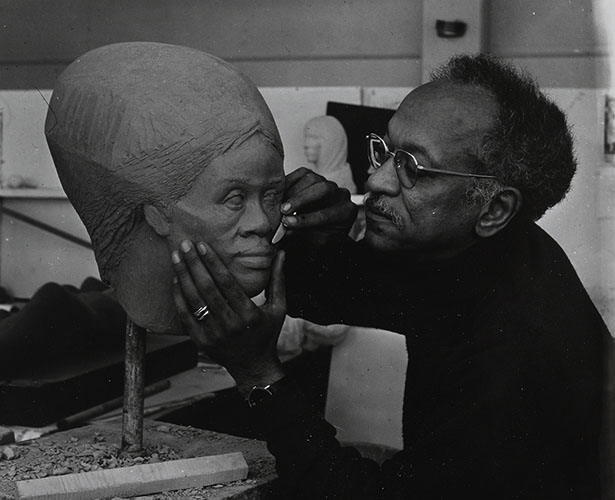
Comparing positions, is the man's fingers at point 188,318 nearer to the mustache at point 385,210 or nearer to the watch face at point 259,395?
the watch face at point 259,395

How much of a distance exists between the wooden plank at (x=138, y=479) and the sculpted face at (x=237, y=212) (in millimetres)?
436

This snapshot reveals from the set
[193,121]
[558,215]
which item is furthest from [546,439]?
[558,215]

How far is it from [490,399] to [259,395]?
0.53 meters

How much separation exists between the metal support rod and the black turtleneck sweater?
42 centimetres

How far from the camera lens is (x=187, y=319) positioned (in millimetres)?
1993

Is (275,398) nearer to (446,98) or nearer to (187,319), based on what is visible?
(187,319)

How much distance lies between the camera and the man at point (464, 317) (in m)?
1.96

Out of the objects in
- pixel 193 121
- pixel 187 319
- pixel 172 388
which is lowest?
pixel 172 388

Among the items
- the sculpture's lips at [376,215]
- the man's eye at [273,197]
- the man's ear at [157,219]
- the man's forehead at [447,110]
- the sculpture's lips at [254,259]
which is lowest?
the sculpture's lips at [254,259]

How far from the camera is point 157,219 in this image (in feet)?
6.98

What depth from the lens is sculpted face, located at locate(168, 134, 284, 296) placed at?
2.09 m

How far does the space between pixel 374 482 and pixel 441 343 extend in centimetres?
42

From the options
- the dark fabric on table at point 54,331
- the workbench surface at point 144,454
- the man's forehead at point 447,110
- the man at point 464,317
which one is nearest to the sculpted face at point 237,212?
the man at point 464,317

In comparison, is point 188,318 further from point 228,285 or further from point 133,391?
point 133,391
